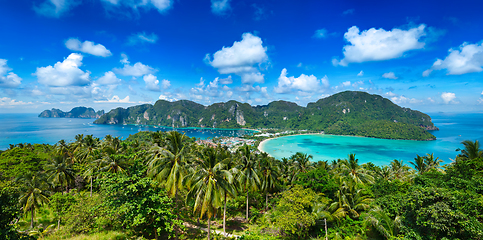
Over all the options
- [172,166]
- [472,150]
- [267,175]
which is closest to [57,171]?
[172,166]

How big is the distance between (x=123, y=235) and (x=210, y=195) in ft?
18.2

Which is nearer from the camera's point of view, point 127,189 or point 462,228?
point 462,228

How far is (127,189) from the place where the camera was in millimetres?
9445

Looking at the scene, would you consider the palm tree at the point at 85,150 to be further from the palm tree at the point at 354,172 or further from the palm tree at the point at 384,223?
the palm tree at the point at 354,172

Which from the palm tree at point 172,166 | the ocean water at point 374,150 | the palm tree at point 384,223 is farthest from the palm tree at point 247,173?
the ocean water at point 374,150

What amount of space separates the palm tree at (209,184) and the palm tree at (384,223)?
1048cm

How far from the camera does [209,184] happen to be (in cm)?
1081

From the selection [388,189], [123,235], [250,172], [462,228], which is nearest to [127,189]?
[123,235]

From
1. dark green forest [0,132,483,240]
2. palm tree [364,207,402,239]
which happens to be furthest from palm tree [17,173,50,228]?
palm tree [364,207,402,239]

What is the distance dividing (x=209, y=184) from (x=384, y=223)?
12428 millimetres

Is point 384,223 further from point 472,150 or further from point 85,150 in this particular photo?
point 85,150

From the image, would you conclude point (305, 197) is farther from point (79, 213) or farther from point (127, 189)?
point (79, 213)

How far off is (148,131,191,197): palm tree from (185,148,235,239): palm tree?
1.19 metres

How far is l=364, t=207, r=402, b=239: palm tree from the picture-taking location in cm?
1178
